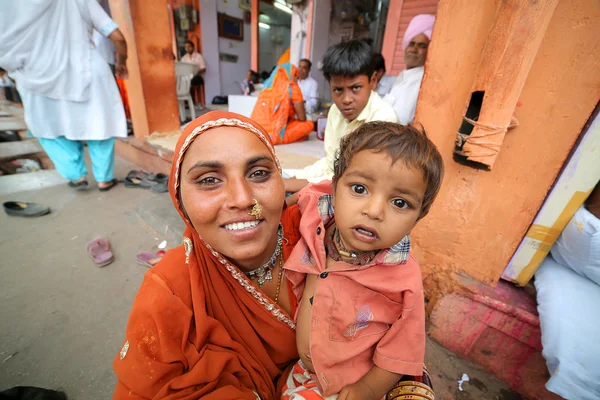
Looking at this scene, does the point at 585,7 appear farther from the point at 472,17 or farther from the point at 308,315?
the point at 308,315

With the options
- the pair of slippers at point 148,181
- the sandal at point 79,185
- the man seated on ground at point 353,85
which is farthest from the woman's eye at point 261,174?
the sandal at point 79,185

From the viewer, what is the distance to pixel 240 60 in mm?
11891

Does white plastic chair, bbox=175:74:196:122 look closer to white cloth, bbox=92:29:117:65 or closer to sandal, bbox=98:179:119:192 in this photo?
white cloth, bbox=92:29:117:65

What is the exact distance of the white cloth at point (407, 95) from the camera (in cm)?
288

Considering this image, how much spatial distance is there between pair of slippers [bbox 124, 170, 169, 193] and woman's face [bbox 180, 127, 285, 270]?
3.57 meters

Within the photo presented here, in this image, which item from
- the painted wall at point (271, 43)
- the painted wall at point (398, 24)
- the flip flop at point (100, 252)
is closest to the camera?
the flip flop at point (100, 252)

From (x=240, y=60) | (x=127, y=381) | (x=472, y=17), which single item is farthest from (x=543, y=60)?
(x=240, y=60)

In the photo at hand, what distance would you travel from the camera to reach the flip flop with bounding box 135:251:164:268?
2.64 metres

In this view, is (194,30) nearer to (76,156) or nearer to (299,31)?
(299,31)

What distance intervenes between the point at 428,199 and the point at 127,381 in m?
1.36

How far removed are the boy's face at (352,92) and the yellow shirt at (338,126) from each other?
0.06 meters

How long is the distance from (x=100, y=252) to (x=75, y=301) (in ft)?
2.10

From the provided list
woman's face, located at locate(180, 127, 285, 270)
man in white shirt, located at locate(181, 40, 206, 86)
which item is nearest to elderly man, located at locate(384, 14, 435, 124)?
woman's face, located at locate(180, 127, 285, 270)

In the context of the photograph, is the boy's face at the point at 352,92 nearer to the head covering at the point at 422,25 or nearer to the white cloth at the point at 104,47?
the head covering at the point at 422,25
